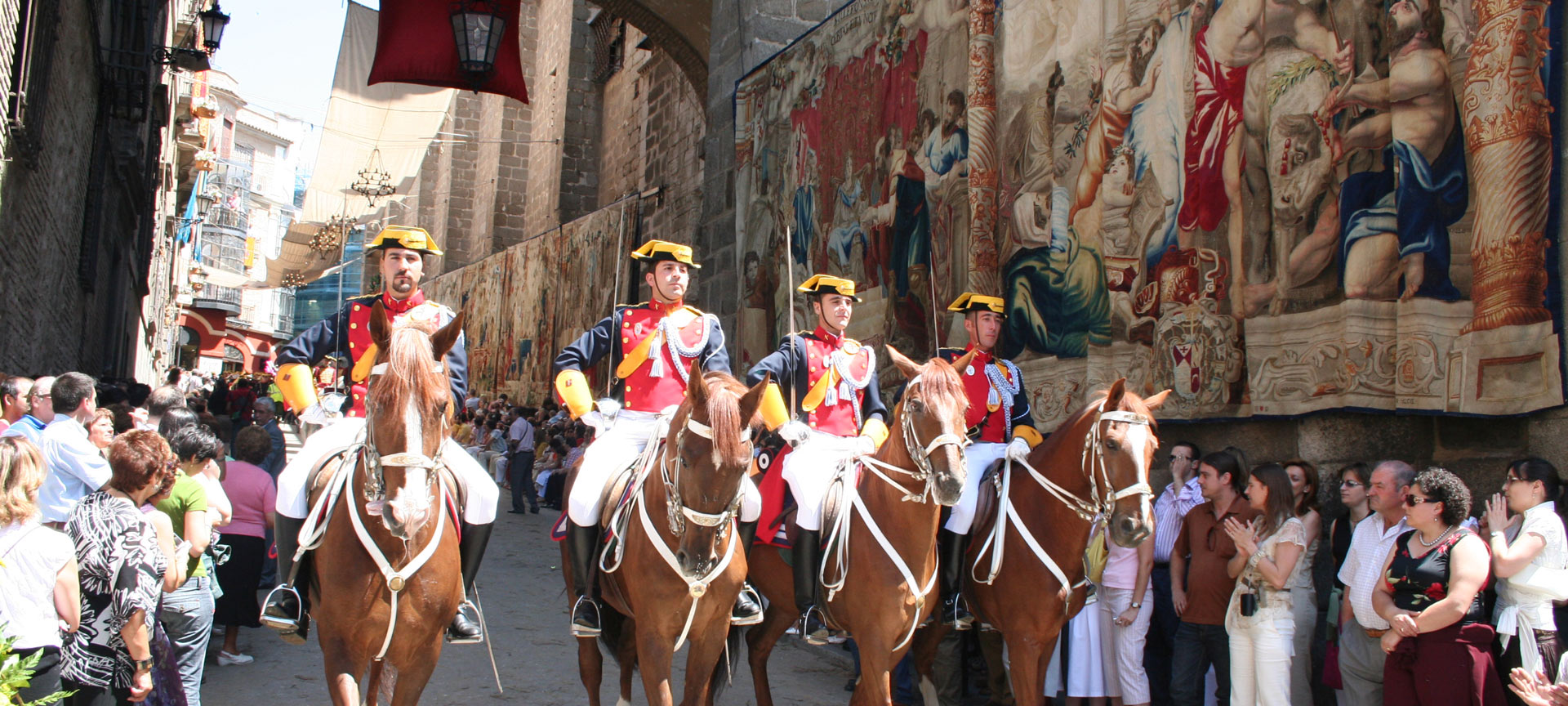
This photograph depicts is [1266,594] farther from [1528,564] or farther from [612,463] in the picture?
[612,463]

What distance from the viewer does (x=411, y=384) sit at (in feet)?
14.7

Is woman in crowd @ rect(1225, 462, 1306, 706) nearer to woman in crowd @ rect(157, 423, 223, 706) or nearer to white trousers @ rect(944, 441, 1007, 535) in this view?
white trousers @ rect(944, 441, 1007, 535)

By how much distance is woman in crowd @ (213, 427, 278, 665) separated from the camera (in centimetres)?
734

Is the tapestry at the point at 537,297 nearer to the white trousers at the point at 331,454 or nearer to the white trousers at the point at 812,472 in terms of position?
the white trousers at the point at 812,472

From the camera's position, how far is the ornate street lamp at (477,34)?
43.6 ft

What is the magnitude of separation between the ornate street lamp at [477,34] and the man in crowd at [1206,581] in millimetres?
9857

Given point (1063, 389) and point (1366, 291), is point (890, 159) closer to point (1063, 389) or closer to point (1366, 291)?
point (1063, 389)

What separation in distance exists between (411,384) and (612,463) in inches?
60.6

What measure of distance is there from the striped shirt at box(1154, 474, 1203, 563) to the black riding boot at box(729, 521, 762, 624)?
248 centimetres

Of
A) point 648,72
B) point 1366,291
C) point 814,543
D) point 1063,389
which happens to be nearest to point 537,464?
point 648,72

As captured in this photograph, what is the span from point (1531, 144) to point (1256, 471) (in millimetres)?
1959

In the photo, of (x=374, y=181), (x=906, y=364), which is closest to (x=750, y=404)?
(x=906, y=364)

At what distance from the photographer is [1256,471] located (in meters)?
5.97

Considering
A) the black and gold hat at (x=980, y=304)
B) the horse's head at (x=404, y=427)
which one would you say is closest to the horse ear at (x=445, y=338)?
the horse's head at (x=404, y=427)
